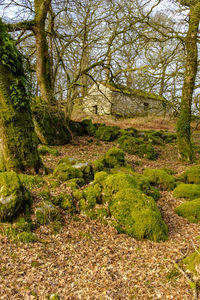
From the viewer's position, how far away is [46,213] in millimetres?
4488

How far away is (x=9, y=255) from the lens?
11.0 feet

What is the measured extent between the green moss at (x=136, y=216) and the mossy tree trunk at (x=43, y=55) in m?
7.21

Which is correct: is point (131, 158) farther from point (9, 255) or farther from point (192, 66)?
point (9, 255)

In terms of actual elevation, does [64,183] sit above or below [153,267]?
above

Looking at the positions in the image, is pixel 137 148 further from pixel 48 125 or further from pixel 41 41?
pixel 41 41

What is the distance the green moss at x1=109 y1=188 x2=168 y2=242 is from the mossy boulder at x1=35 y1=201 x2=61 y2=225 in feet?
4.40

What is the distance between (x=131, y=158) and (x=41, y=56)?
6.95 m

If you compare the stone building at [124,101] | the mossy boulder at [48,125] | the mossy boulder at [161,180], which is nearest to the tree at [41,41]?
the mossy boulder at [48,125]

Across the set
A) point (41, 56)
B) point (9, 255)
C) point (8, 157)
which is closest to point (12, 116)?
point (8, 157)

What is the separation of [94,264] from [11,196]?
6.84 ft

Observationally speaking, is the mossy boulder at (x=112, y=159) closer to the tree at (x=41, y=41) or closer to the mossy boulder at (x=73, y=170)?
the mossy boulder at (x=73, y=170)

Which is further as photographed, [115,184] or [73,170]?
[73,170]

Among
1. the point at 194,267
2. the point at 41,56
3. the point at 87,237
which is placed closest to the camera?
the point at 194,267

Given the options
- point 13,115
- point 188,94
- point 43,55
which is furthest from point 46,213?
point 188,94
